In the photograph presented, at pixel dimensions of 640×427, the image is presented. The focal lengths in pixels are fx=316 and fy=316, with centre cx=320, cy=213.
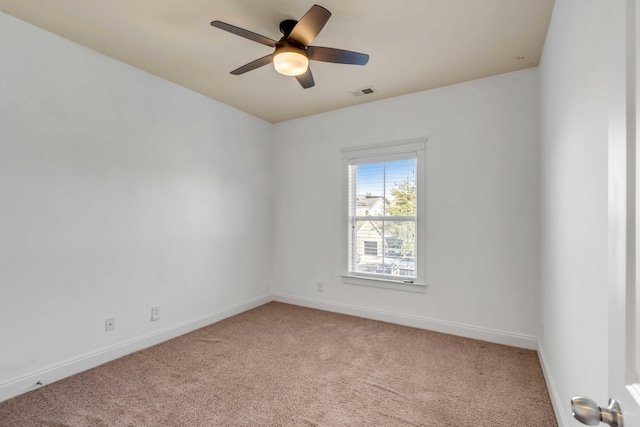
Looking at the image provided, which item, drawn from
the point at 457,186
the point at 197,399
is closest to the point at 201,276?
the point at 197,399

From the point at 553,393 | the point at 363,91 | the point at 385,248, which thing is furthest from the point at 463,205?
the point at 553,393

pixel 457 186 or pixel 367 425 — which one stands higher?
pixel 457 186

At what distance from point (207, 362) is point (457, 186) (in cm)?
303

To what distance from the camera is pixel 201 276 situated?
3.69 meters

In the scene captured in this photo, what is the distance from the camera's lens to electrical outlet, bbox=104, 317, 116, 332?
280cm

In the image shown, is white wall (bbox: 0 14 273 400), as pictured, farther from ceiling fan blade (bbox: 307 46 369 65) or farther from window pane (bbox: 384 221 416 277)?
window pane (bbox: 384 221 416 277)

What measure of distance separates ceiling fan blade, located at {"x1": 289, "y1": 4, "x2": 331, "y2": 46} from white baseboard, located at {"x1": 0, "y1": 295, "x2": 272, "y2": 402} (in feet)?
9.86

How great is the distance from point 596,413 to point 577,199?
1263 mm

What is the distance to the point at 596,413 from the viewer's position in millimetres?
622

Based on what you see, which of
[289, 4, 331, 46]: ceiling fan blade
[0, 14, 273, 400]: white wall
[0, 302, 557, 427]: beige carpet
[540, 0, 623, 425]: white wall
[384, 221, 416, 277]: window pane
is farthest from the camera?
[384, 221, 416, 277]: window pane

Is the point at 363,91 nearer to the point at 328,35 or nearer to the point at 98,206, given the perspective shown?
the point at 328,35

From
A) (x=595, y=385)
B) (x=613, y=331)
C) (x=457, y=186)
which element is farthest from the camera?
(x=457, y=186)

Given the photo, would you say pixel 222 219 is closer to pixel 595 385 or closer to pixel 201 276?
pixel 201 276

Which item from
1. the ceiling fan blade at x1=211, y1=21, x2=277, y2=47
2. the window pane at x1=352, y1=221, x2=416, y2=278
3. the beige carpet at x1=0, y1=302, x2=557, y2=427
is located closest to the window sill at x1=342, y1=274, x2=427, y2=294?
the window pane at x1=352, y1=221, x2=416, y2=278
